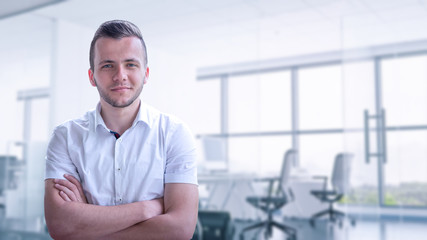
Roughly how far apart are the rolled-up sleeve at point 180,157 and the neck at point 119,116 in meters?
0.15

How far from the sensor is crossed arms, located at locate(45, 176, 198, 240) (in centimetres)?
134

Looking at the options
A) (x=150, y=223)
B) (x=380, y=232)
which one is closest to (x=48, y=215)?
(x=150, y=223)

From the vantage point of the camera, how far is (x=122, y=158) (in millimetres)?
1441

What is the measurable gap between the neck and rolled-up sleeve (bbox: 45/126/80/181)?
15 cm

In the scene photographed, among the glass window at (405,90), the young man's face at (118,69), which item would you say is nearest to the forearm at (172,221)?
the young man's face at (118,69)

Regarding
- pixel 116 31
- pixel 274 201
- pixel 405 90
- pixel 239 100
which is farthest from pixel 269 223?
pixel 116 31

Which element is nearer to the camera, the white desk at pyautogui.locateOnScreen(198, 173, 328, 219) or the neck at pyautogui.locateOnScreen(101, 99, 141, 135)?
the neck at pyautogui.locateOnScreen(101, 99, 141, 135)

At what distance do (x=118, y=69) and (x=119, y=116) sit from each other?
177 millimetres

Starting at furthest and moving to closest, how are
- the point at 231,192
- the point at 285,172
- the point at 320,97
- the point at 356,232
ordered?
the point at 320,97
the point at 285,172
the point at 356,232
the point at 231,192

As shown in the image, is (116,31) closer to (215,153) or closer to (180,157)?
(180,157)

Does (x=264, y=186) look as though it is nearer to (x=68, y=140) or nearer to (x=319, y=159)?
(x=319, y=159)

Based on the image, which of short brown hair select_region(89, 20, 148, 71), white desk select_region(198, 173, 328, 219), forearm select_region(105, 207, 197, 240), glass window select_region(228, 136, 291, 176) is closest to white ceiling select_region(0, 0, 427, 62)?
glass window select_region(228, 136, 291, 176)

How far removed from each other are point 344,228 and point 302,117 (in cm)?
259

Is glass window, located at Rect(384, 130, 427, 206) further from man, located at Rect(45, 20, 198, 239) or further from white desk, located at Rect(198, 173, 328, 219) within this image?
man, located at Rect(45, 20, 198, 239)
